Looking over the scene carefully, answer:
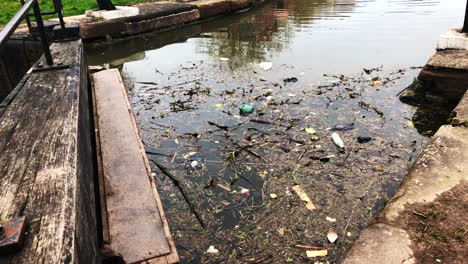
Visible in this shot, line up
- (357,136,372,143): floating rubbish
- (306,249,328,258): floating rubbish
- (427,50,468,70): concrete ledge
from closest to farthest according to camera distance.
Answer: (306,249,328,258): floating rubbish < (357,136,372,143): floating rubbish < (427,50,468,70): concrete ledge

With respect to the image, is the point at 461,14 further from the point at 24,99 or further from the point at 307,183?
the point at 24,99

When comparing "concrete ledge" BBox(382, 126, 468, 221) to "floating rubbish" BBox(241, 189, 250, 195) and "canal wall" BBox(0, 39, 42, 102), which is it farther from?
"canal wall" BBox(0, 39, 42, 102)

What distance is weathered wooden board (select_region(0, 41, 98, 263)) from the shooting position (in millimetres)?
973

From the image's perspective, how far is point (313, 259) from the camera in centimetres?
246

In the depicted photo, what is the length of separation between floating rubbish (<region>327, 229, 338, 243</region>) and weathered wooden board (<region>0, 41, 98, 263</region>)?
180 centimetres

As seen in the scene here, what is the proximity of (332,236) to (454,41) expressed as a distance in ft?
11.9

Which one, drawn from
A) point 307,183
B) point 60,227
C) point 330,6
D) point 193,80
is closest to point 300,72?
point 193,80

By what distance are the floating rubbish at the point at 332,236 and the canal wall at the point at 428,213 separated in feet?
1.94

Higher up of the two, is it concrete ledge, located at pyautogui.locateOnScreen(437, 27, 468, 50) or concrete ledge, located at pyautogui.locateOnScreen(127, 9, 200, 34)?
concrete ledge, located at pyautogui.locateOnScreen(127, 9, 200, 34)

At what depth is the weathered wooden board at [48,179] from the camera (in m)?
0.97

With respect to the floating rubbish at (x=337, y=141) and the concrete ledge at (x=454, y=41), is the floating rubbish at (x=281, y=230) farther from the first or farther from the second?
the concrete ledge at (x=454, y=41)

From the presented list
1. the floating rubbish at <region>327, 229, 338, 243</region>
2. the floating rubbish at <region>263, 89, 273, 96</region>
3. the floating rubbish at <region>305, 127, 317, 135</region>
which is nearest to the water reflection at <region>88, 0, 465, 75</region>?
the floating rubbish at <region>263, 89, 273, 96</region>

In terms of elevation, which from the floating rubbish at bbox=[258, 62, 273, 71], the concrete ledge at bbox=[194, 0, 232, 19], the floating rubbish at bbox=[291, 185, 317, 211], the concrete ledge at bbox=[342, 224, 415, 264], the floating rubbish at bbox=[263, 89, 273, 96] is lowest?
the floating rubbish at bbox=[291, 185, 317, 211]


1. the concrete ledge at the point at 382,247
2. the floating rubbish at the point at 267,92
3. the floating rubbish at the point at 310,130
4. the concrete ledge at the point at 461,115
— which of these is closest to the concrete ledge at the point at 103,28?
the floating rubbish at the point at 267,92
